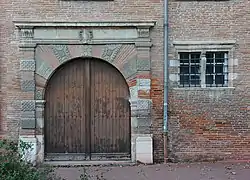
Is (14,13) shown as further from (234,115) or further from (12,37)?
(234,115)

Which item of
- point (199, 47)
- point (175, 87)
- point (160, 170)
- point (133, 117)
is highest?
point (199, 47)

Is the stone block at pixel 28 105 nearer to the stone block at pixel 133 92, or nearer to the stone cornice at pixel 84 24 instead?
the stone cornice at pixel 84 24

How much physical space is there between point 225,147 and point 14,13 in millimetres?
6655

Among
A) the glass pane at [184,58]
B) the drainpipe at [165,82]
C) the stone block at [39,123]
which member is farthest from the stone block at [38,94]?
the glass pane at [184,58]

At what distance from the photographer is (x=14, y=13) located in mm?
11625

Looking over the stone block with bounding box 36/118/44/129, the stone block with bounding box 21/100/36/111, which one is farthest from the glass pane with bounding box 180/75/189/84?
the stone block with bounding box 21/100/36/111

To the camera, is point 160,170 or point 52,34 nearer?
point 160,170

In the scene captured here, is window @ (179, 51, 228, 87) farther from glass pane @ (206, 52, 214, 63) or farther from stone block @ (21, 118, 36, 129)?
stone block @ (21, 118, 36, 129)

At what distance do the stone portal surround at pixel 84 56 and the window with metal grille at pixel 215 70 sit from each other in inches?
66.0

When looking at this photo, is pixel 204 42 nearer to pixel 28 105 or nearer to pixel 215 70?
pixel 215 70

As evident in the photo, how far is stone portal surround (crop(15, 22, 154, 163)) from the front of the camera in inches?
455

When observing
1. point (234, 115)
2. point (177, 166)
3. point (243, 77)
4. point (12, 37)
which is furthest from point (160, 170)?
point (12, 37)

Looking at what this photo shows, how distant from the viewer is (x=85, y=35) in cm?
1163

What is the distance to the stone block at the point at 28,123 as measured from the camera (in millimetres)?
11547
